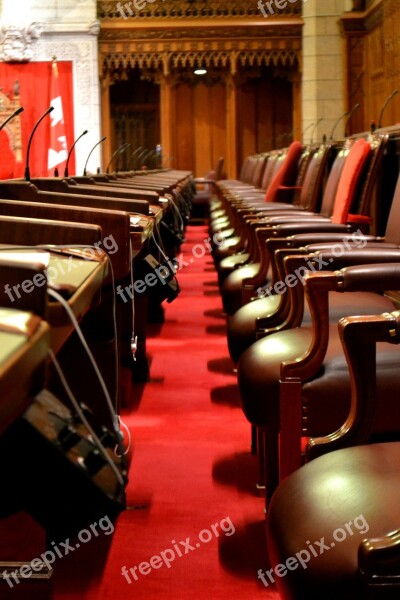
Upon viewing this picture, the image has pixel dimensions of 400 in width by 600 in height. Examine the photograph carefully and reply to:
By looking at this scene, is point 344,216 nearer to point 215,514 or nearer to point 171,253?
point 215,514

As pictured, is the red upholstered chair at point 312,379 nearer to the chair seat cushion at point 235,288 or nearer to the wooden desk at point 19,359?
the wooden desk at point 19,359

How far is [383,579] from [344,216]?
240cm

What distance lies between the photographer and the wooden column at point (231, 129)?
45.0ft

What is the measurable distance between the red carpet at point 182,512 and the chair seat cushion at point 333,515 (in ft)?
2.07

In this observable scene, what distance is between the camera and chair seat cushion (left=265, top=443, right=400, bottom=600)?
3.90ft

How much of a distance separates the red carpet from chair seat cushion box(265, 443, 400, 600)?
632mm

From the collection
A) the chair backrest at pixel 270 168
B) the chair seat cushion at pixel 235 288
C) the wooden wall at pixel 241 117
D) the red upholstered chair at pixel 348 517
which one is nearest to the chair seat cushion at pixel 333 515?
the red upholstered chair at pixel 348 517

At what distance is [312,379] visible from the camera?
2.01 metres

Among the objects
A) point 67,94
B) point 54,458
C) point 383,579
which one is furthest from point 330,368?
point 67,94

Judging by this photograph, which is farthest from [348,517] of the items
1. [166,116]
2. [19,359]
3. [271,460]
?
[166,116]

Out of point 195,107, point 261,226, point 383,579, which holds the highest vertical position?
point 195,107

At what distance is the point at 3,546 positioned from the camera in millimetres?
1835

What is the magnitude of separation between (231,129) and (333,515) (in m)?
13.0

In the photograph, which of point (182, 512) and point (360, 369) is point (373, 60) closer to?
point (182, 512)
